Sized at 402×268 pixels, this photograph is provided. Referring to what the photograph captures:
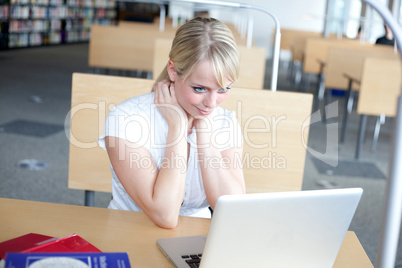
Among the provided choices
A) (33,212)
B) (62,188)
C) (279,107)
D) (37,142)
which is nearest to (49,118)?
(37,142)

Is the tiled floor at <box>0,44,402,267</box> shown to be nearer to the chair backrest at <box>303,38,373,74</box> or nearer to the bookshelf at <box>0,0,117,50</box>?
the chair backrest at <box>303,38,373,74</box>

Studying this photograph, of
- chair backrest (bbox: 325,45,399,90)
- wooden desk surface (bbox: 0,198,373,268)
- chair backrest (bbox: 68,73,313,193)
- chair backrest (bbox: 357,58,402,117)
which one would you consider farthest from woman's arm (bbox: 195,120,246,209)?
chair backrest (bbox: 325,45,399,90)

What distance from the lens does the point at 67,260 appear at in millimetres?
799

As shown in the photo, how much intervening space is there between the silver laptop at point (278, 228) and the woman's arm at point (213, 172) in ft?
1.58

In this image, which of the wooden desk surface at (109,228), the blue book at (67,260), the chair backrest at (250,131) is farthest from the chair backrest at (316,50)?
the blue book at (67,260)

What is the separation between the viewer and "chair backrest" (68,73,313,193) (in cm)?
168

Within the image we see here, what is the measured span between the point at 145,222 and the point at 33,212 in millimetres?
248

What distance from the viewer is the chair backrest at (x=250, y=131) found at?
1.68m

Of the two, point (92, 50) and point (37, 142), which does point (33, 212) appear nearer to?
point (37, 142)

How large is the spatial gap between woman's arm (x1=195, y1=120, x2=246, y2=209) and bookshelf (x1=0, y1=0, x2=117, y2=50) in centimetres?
818

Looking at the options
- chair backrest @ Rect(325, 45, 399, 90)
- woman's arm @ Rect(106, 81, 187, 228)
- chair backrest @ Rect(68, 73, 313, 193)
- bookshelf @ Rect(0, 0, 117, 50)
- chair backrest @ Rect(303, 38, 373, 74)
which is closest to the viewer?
woman's arm @ Rect(106, 81, 187, 228)

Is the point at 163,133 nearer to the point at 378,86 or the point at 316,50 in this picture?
the point at 378,86

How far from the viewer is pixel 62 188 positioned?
2.88 meters

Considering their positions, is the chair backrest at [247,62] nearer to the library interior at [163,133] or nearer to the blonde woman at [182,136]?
the library interior at [163,133]
